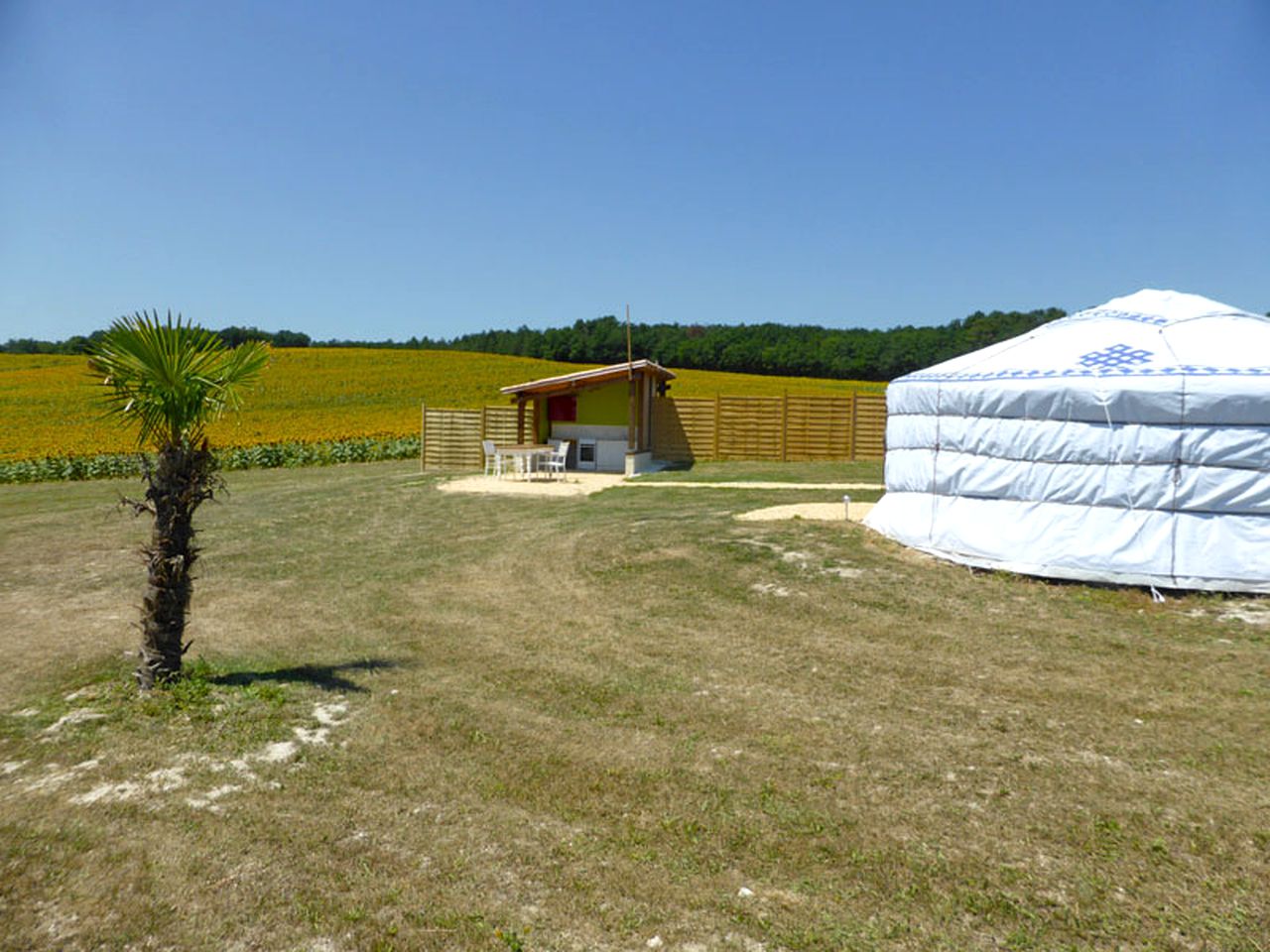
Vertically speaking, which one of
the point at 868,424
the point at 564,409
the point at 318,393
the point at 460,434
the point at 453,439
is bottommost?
the point at 453,439

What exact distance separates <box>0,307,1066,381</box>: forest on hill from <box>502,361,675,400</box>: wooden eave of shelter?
1591 inches

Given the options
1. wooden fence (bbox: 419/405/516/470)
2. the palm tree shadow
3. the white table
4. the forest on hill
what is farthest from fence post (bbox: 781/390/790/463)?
the forest on hill

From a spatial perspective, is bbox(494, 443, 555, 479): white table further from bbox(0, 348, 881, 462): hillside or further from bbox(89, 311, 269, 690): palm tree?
bbox(89, 311, 269, 690): palm tree

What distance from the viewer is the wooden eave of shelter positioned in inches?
730

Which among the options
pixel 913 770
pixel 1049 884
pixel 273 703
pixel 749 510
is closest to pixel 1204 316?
pixel 749 510

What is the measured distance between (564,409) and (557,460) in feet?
6.55

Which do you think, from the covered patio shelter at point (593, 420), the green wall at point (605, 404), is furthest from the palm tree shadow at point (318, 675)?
the green wall at point (605, 404)

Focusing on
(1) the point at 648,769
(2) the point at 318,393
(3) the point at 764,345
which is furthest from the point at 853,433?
(3) the point at 764,345

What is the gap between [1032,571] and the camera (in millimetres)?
8031

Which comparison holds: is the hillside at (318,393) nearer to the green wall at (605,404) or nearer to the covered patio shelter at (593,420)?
the covered patio shelter at (593,420)

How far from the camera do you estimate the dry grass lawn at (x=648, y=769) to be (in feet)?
9.64

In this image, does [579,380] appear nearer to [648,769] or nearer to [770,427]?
[770,427]

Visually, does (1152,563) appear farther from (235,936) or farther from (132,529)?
(132,529)

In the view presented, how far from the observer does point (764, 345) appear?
62312mm
